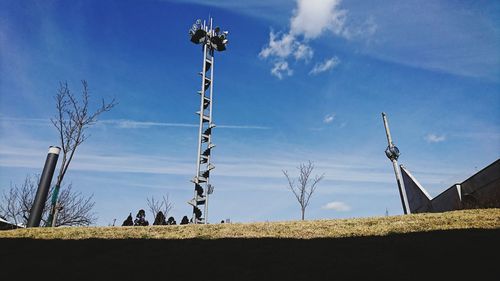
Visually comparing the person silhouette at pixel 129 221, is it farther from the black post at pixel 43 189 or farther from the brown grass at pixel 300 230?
the brown grass at pixel 300 230

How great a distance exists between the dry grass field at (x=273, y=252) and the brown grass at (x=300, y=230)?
26mm

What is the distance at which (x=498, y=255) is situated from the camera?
5.46m

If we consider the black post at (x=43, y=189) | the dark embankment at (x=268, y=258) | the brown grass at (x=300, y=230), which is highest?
the black post at (x=43, y=189)

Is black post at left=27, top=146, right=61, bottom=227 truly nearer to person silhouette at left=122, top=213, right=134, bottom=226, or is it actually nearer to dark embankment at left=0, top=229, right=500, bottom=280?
dark embankment at left=0, top=229, right=500, bottom=280

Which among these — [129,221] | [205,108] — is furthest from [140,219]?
[205,108]

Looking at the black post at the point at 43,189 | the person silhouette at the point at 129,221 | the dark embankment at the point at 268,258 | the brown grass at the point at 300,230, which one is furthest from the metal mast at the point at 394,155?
the person silhouette at the point at 129,221

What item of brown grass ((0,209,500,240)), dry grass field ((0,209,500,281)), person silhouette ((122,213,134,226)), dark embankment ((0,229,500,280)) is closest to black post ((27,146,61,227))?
brown grass ((0,209,500,240))

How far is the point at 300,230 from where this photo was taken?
9156 millimetres

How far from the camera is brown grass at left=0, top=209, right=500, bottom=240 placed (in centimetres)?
834

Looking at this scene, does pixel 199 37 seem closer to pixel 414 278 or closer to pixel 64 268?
pixel 64 268

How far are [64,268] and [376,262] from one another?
18.4ft

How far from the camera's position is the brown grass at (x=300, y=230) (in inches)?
328

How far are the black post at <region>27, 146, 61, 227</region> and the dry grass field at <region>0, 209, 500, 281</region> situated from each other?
3.50 meters

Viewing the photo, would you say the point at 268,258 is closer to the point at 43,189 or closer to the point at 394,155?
the point at 43,189
